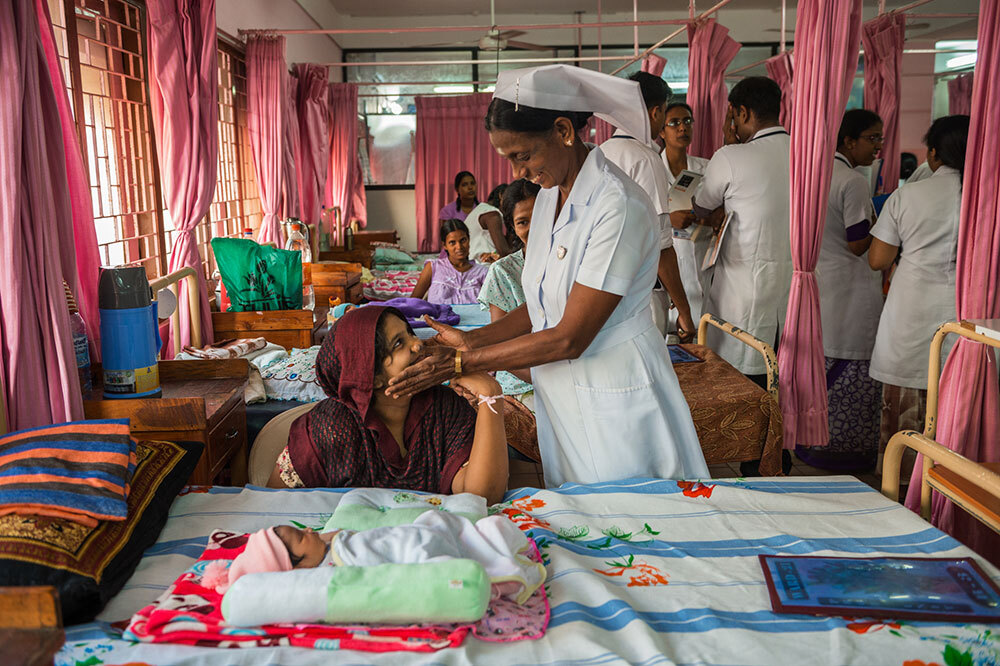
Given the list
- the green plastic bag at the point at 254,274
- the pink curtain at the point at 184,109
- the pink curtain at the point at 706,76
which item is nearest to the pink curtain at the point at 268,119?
the pink curtain at the point at 184,109

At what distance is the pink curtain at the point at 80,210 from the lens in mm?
2760

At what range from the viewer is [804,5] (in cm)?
320

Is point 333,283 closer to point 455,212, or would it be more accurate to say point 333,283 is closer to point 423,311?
point 423,311

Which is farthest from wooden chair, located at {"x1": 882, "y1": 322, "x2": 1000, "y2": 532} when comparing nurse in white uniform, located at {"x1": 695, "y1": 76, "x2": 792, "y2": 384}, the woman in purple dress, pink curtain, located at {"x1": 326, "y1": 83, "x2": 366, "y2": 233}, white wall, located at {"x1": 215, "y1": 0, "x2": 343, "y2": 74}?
pink curtain, located at {"x1": 326, "y1": 83, "x2": 366, "y2": 233}

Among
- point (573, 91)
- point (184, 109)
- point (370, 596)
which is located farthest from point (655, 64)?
point (370, 596)

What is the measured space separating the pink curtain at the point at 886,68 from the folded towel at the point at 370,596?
6401 mm

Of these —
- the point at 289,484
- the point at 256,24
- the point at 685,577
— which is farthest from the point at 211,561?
the point at 256,24

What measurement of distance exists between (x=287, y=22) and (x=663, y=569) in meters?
7.62

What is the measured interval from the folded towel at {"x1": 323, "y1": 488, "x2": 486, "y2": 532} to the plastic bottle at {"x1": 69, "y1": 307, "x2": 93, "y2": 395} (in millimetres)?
1227

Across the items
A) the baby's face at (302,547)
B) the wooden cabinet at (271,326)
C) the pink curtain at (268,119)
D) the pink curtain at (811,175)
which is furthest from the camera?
the pink curtain at (268,119)

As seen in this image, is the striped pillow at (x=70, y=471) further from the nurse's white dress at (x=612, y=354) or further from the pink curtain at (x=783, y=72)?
the pink curtain at (x=783, y=72)

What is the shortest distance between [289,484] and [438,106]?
954 centimetres

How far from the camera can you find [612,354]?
6.98ft

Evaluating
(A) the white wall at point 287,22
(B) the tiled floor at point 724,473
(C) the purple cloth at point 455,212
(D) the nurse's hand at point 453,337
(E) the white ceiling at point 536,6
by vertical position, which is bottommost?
(B) the tiled floor at point 724,473
